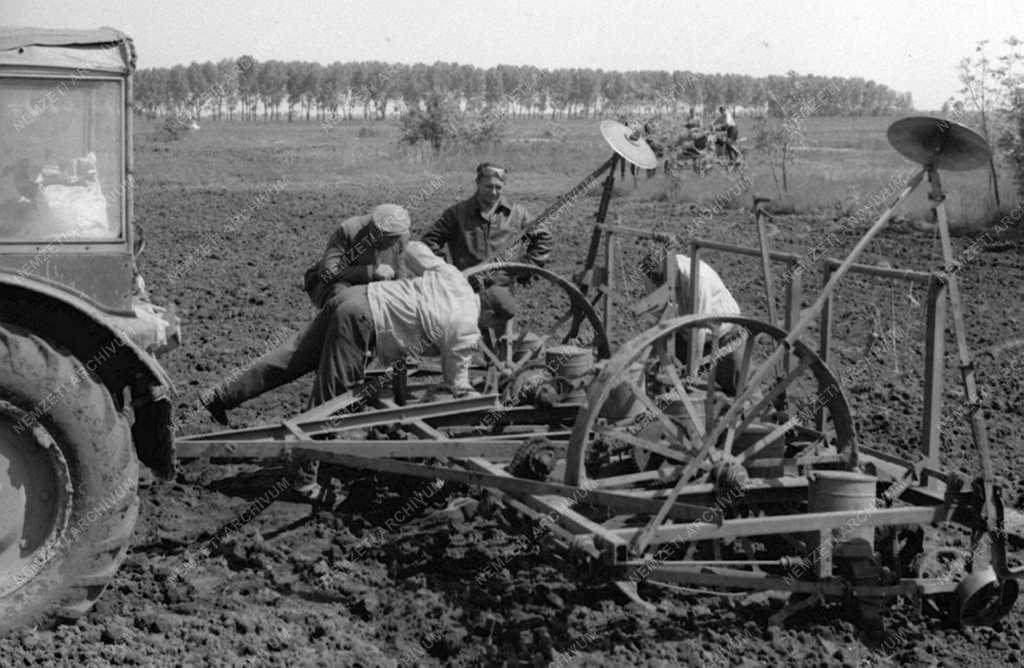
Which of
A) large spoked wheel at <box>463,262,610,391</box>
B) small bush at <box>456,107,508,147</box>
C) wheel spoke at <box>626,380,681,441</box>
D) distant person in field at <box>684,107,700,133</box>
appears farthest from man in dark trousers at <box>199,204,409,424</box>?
small bush at <box>456,107,508,147</box>

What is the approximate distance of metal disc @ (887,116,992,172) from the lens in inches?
199

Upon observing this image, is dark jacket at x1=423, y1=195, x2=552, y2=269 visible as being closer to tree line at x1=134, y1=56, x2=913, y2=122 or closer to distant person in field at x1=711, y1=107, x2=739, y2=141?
distant person in field at x1=711, y1=107, x2=739, y2=141

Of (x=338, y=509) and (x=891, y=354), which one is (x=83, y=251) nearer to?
(x=338, y=509)

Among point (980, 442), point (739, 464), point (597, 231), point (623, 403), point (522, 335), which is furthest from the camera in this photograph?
point (522, 335)

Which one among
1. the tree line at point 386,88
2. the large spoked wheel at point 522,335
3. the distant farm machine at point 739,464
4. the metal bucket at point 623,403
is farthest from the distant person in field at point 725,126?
the tree line at point 386,88

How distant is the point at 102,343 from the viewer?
174 inches

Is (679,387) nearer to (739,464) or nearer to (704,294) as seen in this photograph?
(739,464)

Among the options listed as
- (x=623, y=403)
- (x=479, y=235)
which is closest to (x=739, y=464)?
(x=623, y=403)

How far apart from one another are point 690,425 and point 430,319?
5.29ft

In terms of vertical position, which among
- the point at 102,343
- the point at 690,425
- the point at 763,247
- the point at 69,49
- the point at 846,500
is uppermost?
the point at 69,49

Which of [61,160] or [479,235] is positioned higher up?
[61,160]

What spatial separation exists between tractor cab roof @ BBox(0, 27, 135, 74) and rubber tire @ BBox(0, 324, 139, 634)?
996 millimetres

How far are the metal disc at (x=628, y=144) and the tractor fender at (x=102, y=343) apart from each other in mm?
3259

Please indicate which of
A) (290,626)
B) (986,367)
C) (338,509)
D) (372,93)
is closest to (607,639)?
(290,626)
